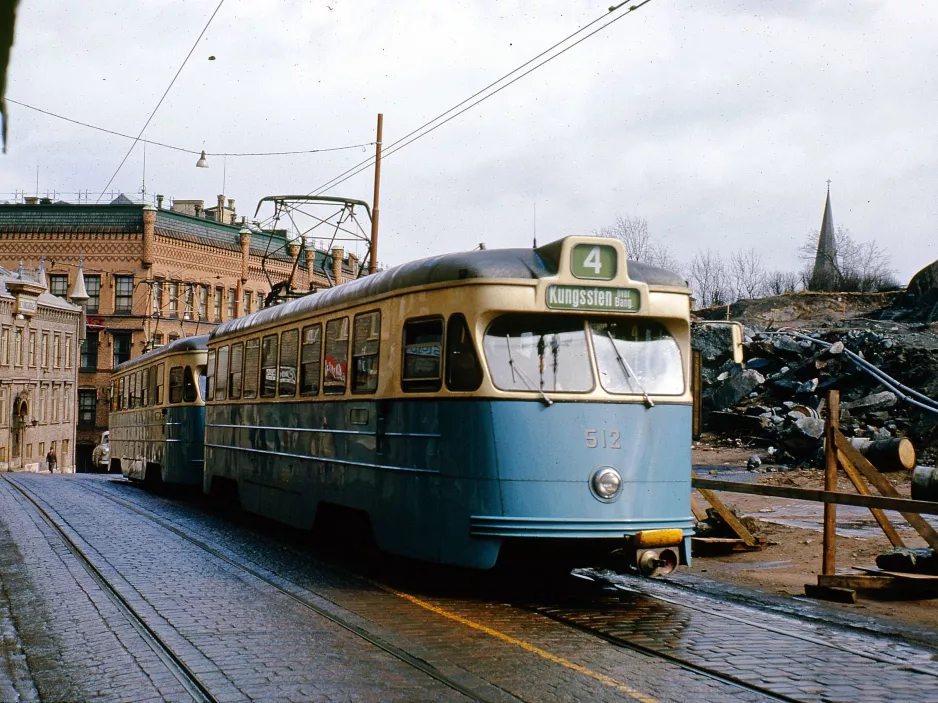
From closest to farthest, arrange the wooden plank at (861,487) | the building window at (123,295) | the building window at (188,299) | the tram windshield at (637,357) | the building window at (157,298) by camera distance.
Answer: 1. the tram windshield at (637,357)
2. the wooden plank at (861,487)
3. the building window at (157,298)
4. the building window at (123,295)
5. the building window at (188,299)

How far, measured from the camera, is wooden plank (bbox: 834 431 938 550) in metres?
10.6

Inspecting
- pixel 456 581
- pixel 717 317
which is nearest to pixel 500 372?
pixel 456 581

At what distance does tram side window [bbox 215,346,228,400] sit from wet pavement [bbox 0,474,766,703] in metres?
4.18

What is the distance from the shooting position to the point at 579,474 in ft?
31.1

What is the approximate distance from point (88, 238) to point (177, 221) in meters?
5.17

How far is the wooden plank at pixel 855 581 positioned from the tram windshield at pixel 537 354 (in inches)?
117

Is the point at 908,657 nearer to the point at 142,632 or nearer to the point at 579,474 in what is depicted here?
the point at 579,474

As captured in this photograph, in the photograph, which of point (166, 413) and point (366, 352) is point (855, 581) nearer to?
point (366, 352)

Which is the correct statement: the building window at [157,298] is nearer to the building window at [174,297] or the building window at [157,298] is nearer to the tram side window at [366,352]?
the building window at [174,297]

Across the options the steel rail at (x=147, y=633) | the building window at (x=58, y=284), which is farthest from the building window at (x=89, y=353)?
the steel rail at (x=147, y=633)

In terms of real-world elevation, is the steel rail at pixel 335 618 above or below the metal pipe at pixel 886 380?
below

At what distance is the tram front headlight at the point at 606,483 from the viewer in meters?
9.51

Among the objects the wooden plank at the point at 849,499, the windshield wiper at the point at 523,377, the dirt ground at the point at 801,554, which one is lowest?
the dirt ground at the point at 801,554

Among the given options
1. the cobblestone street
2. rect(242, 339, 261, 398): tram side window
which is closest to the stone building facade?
rect(242, 339, 261, 398): tram side window
